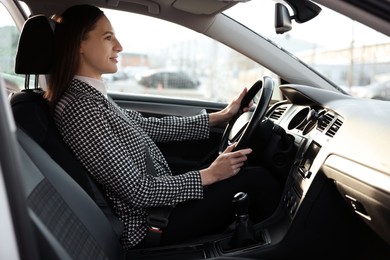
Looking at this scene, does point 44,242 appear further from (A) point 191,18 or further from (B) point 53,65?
(A) point 191,18

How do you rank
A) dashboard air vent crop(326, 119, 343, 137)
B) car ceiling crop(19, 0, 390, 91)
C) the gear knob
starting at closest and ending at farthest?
1. dashboard air vent crop(326, 119, 343, 137)
2. the gear knob
3. car ceiling crop(19, 0, 390, 91)

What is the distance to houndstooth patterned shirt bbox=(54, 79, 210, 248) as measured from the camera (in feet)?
5.29

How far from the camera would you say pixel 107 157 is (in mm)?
1600

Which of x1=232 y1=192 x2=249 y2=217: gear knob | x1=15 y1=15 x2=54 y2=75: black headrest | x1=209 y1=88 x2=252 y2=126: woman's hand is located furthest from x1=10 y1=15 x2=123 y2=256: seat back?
x1=209 y1=88 x2=252 y2=126: woman's hand

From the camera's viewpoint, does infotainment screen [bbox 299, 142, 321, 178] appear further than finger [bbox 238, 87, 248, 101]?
No

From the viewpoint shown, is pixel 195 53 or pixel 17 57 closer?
pixel 17 57

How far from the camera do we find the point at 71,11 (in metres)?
1.82

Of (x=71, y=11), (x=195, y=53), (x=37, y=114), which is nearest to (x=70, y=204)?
(x=37, y=114)

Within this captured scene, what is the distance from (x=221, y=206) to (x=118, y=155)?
0.50m

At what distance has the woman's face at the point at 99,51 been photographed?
1.78 meters

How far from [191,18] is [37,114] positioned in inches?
39.7

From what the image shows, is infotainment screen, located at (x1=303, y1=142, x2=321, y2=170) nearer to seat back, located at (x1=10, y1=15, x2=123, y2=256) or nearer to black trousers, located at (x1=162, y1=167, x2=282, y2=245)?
black trousers, located at (x1=162, y1=167, x2=282, y2=245)

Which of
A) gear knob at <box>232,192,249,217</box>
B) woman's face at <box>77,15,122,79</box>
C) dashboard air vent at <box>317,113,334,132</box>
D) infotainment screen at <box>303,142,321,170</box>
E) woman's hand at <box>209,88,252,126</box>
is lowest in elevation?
gear knob at <box>232,192,249,217</box>

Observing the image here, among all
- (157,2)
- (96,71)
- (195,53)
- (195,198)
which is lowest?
(195,53)
